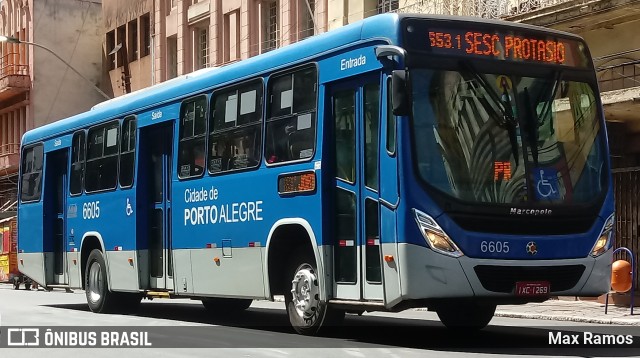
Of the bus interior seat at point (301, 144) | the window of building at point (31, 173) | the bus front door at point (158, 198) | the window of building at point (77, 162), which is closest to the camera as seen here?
the bus interior seat at point (301, 144)

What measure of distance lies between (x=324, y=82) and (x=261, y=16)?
973 inches

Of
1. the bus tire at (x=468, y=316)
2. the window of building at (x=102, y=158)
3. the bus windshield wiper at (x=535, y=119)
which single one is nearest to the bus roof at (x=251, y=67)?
the window of building at (x=102, y=158)

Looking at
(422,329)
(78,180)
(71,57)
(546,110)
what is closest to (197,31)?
(71,57)

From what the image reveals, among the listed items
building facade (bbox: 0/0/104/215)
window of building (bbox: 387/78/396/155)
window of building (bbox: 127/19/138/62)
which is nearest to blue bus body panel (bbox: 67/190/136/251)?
window of building (bbox: 387/78/396/155)

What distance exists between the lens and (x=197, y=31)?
4250 cm

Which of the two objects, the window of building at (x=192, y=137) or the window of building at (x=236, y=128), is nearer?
the window of building at (x=236, y=128)

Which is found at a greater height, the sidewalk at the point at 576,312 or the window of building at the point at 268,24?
the window of building at the point at 268,24

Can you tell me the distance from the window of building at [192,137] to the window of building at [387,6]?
14.6 meters

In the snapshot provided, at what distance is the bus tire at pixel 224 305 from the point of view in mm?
19359

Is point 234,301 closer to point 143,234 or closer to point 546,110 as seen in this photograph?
point 143,234

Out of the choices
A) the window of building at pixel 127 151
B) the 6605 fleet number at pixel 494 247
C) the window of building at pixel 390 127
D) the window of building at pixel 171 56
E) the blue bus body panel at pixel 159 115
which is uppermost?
the window of building at pixel 171 56

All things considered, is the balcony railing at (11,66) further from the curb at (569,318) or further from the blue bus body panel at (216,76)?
the curb at (569,318)

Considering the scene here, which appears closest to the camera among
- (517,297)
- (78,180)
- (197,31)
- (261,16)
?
(517,297)

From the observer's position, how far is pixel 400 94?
39.2ft
